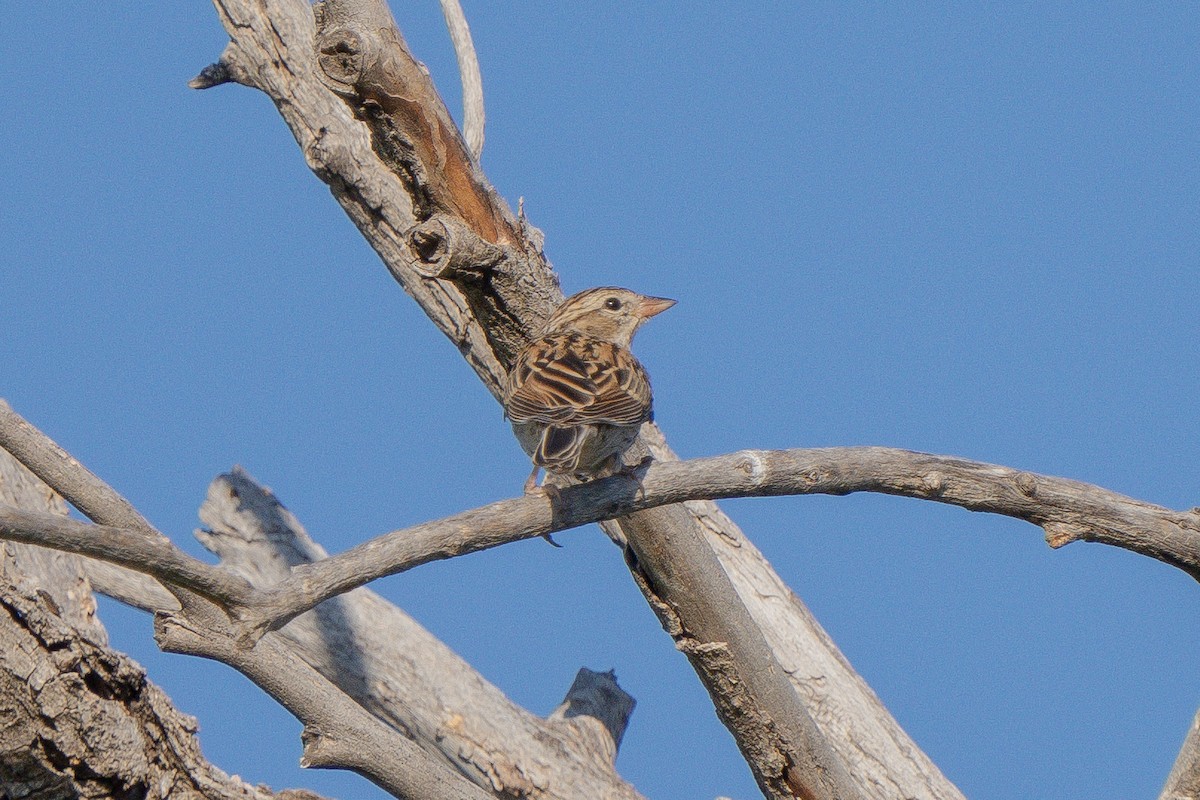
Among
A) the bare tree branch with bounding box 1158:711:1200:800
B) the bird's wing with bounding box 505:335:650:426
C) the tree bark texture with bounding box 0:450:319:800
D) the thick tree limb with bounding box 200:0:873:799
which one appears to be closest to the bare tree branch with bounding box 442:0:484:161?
the thick tree limb with bounding box 200:0:873:799

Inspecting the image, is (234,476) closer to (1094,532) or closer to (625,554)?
(625,554)

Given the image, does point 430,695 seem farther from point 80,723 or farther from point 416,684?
point 80,723

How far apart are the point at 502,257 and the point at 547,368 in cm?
55

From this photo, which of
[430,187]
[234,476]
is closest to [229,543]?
[234,476]

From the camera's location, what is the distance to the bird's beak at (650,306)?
7.04m

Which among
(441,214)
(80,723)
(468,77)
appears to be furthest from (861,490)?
(468,77)

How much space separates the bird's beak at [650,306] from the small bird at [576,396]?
30 cm

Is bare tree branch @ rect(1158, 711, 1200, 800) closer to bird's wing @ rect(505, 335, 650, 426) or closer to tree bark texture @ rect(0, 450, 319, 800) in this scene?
bird's wing @ rect(505, 335, 650, 426)

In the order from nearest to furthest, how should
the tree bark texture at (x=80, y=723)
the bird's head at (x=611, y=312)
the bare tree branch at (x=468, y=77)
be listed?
the tree bark texture at (x=80, y=723), the bird's head at (x=611, y=312), the bare tree branch at (x=468, y=77)

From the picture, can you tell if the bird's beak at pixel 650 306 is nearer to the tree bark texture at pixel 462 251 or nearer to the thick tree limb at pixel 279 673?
the tree bark texture at pixel 462 251

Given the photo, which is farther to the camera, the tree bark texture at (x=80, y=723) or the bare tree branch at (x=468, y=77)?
the bare tree branch at (x=468, y=77)

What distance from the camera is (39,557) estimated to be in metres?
6.03

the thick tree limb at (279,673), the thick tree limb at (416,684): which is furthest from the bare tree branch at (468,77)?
the thick tree limb at (279,673)

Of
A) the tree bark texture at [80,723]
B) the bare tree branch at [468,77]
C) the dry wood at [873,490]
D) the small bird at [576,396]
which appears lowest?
the tree bark texture at [80,723]
